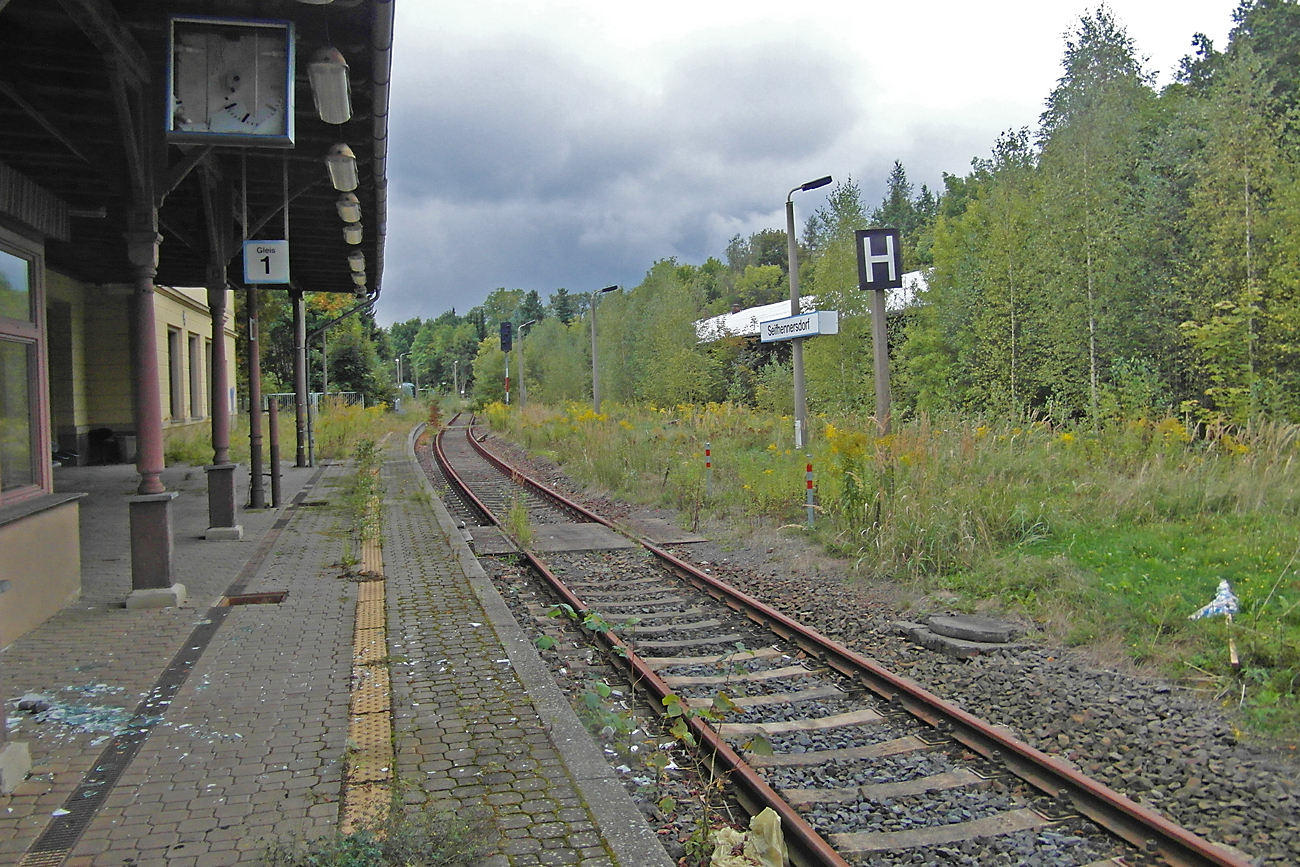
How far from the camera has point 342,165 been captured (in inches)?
337

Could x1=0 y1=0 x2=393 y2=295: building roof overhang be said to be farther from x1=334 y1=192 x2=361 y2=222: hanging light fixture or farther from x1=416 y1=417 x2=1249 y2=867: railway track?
x1=416 y1=417 x2=1249 y2=867: railway track

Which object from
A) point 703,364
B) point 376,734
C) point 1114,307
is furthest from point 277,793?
point 703,364

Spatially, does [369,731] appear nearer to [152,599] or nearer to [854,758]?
[854,758]

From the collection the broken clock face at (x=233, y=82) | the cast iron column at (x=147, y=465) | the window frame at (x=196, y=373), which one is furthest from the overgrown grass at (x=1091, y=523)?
the window frame at (x=196, y=373)

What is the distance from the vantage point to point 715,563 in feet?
32.1

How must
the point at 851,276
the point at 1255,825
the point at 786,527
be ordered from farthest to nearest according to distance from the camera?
the point at 851,276 → the point at 786,527 → the point at 1255,825

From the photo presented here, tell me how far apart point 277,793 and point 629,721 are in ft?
6.39

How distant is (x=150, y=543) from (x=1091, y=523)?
8546 millimetres

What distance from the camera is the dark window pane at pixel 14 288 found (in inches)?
296

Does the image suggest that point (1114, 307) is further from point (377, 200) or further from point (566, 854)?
point (566, 854)

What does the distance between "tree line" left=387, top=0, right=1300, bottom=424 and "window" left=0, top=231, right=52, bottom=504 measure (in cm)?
1212

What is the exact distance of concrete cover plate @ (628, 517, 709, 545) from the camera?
11188mm

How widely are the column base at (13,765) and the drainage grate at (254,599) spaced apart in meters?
3.59

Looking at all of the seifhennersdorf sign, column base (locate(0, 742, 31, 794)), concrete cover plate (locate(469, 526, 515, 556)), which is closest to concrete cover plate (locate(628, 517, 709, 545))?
concrete cover plate (locate(469, 526, 515, 556))
